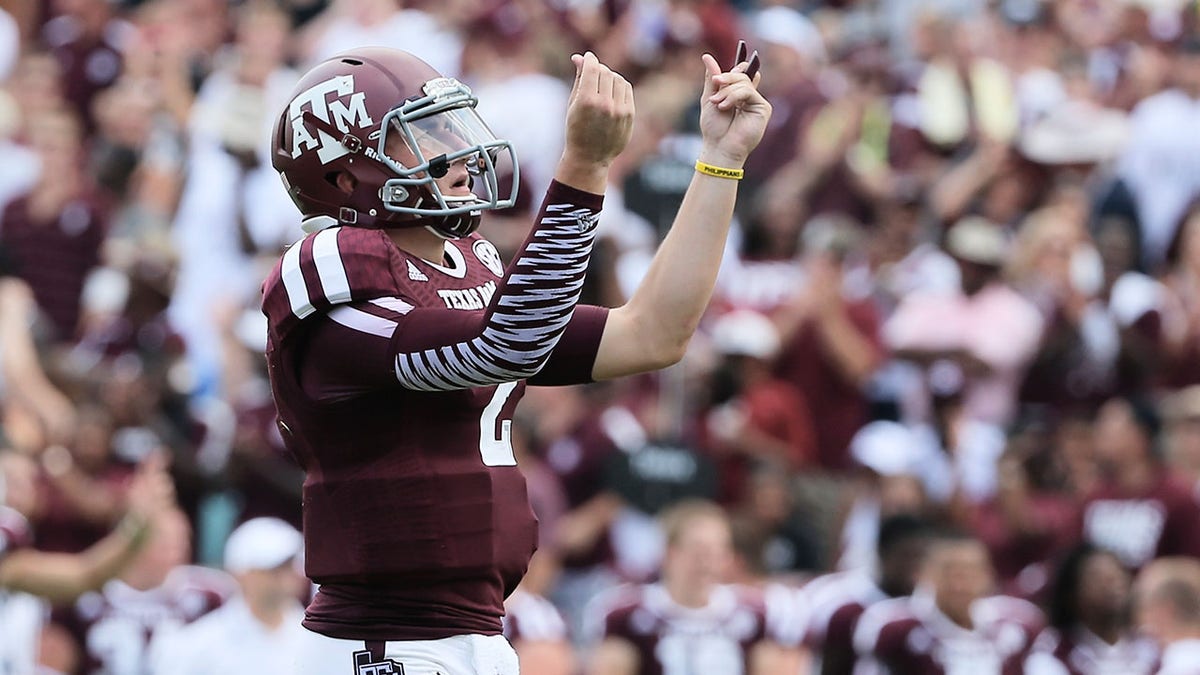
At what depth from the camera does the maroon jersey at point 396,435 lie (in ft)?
13.1

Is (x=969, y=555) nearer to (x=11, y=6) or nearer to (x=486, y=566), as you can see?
(x=486, y=566)

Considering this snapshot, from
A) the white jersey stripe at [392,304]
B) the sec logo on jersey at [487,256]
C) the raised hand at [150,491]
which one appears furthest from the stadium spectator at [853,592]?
the white jersey stripe at [392,304]

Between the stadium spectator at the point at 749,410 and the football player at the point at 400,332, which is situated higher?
the football player at the point at 400,332

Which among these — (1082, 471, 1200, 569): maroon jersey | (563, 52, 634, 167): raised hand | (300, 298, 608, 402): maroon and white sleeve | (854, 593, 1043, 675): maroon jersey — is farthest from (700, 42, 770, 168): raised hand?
(1082, 471, 1200, 569): maroon jersey

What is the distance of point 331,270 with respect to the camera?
13.1 feet

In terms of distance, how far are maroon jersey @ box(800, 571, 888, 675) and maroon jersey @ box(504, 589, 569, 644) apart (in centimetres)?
102

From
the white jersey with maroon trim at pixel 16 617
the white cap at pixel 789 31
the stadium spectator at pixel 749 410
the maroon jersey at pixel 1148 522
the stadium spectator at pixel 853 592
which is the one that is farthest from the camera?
the white cap at pixel 789 31

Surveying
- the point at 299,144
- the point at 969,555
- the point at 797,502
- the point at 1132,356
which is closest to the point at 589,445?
the point at 797,502

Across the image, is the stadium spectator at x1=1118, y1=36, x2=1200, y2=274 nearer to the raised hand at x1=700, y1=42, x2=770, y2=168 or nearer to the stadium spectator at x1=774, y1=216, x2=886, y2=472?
the stadium spectator at x1=774, y1=216, x2=886, y2=472

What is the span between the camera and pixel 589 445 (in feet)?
32.9

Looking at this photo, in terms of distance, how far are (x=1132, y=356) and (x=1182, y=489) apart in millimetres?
1319

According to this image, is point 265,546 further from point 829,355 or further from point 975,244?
point 975,244

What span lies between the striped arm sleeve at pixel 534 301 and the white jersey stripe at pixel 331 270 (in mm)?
209

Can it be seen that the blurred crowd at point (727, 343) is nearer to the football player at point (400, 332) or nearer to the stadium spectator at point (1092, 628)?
the stadium spectator at point (1092, 628)
